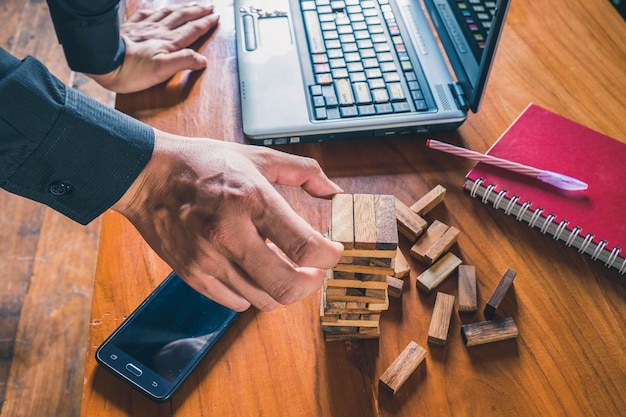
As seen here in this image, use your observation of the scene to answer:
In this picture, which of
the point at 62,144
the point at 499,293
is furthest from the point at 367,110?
the point at 62,144

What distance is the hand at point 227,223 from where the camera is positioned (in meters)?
0.64

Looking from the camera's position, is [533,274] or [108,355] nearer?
[108,355]

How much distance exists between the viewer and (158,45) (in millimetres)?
1056

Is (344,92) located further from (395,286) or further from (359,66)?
(395,286)

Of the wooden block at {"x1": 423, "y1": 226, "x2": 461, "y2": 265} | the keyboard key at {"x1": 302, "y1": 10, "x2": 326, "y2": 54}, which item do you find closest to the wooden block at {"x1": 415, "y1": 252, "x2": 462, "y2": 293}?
the wooden block at {"x1": 423, "y1": 226, "x2": 461, "y2": 265}

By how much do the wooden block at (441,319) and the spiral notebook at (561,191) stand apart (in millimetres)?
200

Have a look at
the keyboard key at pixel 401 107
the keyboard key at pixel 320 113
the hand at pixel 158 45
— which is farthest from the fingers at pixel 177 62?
the keyboard key at pixel 401 107

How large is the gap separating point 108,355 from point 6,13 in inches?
92.0

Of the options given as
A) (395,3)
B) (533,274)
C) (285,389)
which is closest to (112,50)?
(395,3)

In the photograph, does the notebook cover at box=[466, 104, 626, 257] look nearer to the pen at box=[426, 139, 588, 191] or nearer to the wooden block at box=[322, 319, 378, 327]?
the pen at box=[426, 139, 588, 191]

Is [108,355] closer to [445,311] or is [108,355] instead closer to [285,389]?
[285,389]

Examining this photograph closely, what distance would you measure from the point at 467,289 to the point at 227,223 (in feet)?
1.16

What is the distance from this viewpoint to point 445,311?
2.47ft

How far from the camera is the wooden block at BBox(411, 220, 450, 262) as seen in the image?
31.5 inches
